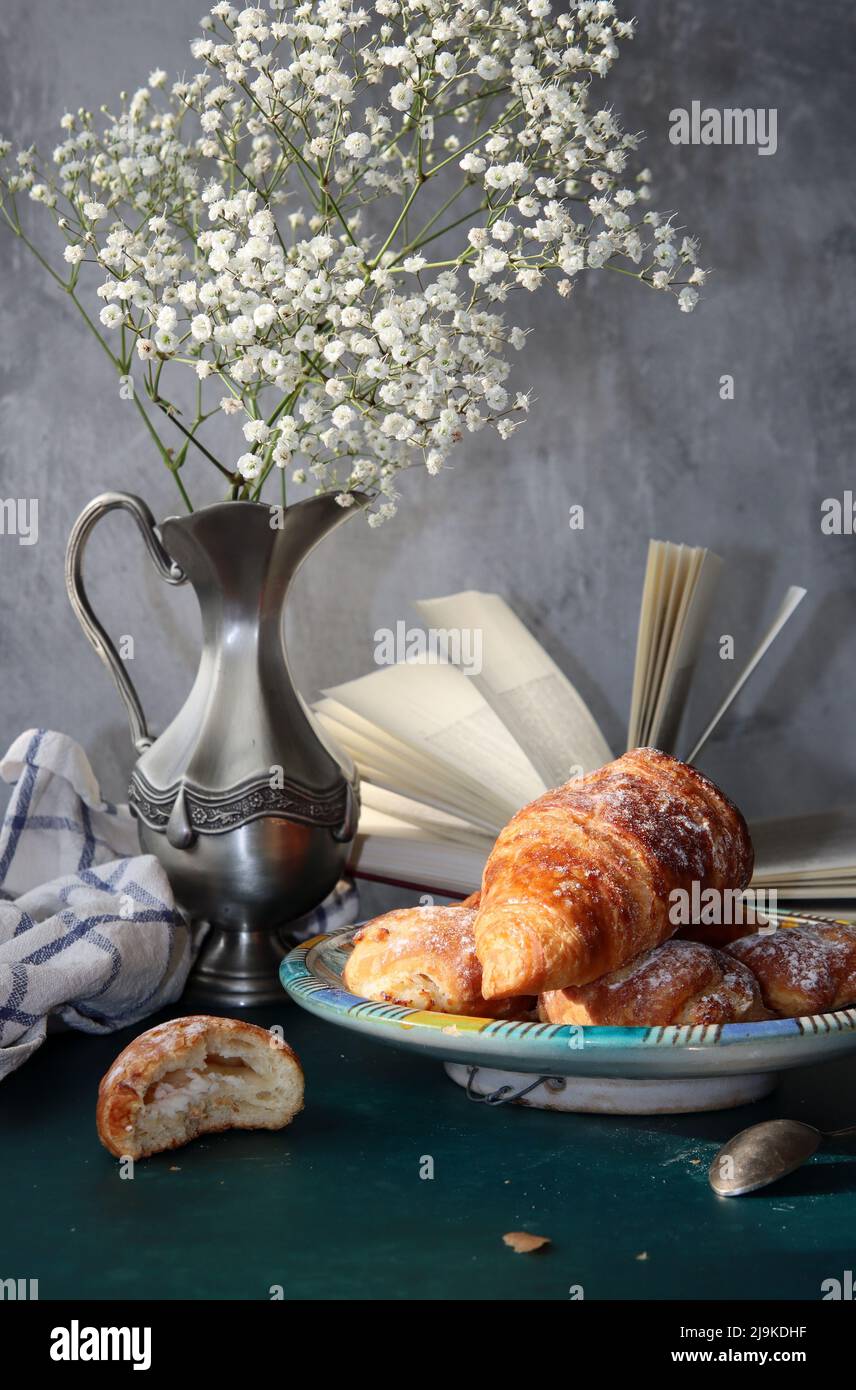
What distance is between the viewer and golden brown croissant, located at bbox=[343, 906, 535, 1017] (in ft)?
2.76

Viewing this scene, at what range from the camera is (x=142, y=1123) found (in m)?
0.80

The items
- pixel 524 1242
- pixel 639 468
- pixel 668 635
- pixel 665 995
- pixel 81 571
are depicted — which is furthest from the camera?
pixel 639 468

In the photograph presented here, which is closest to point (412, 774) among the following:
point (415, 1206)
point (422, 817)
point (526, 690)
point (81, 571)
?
point (422, 817)

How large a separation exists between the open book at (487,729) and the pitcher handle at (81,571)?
175 millimetres

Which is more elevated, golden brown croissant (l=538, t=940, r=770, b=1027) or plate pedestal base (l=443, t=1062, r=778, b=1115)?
golden brown croissant (l=538, t=940, r=770, b=1027)

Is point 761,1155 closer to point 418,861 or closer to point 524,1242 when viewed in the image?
point 524,1242

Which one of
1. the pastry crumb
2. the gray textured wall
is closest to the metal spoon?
the pastry crumb

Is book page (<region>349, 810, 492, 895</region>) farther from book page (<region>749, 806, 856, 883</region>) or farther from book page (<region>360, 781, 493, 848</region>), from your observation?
book page (<region>749, 806, 856, 883</region>)

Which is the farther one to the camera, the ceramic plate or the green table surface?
the ceramic plate

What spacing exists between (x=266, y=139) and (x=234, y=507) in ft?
1.17

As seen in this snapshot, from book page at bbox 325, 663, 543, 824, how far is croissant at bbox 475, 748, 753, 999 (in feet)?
1.08

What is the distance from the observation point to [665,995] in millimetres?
816

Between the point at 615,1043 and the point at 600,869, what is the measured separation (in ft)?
0.37
